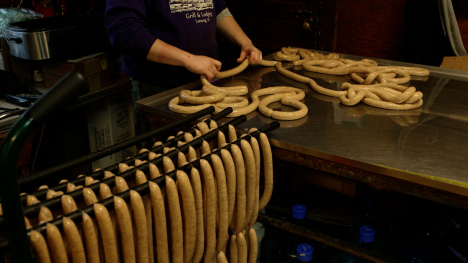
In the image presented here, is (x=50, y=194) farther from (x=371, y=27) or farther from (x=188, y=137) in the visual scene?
(x=371, y=27)

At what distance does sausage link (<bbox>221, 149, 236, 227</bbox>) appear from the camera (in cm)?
106

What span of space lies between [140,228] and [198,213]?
184mm

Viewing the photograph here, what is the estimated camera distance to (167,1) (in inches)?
75.7

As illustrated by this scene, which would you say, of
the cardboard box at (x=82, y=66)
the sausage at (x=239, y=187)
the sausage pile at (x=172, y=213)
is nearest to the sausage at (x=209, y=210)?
the sausage pile at (x=172, y=213)

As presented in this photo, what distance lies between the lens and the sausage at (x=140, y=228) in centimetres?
86

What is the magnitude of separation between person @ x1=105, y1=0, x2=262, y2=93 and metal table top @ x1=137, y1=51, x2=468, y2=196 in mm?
178

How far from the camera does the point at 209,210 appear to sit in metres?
1.05

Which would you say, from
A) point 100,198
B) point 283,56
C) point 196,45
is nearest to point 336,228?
point 283,56

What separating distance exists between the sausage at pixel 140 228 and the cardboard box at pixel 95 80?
207 centimetres

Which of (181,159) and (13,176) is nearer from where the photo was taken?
(13,176)

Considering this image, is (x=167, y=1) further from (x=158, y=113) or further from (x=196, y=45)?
(x=158, y=113)

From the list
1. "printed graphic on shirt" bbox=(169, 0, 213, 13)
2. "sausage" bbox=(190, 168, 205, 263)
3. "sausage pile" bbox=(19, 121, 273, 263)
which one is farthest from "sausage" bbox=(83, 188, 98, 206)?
"printed graphic on shirt" bbox=(169, 0, 213, 13)

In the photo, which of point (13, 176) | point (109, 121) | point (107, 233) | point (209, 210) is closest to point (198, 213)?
point (209, 210)

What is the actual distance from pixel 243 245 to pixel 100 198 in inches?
20.8
